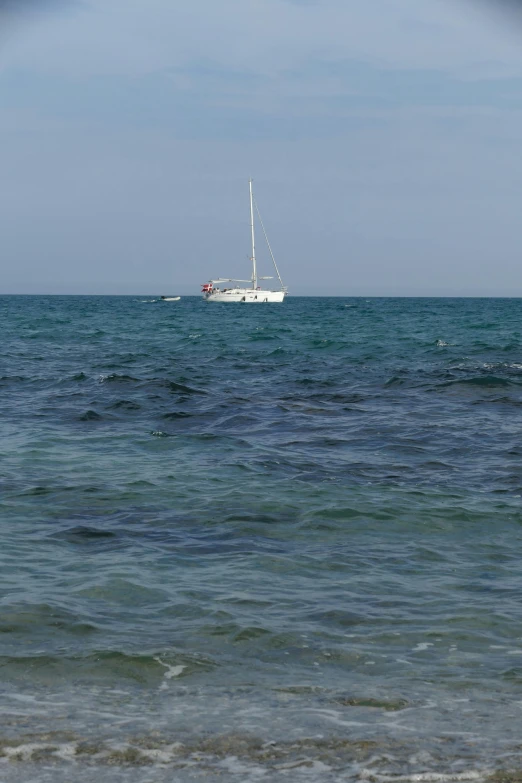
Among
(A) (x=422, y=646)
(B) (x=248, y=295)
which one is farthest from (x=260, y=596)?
(B) (x=248, y=295)

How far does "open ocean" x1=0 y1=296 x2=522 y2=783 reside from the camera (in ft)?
16.3

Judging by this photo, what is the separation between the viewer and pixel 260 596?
7508 millimetres

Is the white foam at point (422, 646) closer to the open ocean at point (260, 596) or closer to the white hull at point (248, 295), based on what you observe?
the open ocean at point (260, 596)

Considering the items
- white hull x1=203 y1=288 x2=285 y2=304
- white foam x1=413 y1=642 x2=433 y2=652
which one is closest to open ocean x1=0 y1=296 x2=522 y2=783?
white foam x1=413 y1=642 x2=433 y2=652

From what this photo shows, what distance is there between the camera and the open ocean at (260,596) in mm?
4965

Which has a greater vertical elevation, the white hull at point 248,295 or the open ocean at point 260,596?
the white hull at point 248,295

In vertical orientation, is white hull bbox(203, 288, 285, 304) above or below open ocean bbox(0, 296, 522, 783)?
above

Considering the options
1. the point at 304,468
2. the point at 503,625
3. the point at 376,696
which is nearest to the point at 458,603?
the point at 503,625

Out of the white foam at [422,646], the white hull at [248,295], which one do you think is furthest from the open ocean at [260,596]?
the white hull at [248,295]

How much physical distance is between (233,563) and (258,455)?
5.50 meters

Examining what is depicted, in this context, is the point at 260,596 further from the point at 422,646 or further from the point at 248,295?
the point at 248,295

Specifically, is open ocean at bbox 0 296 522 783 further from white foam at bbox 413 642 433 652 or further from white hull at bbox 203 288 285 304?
white hull at bbox 203 288 285 304

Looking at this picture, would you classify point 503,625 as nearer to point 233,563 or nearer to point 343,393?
point 233,563

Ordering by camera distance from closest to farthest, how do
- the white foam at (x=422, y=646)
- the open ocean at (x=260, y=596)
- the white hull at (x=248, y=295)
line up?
the open ocean at (x=260, y=596) < the white foam at (x=422, y=646) < the white hull at (x=248, y=295)
